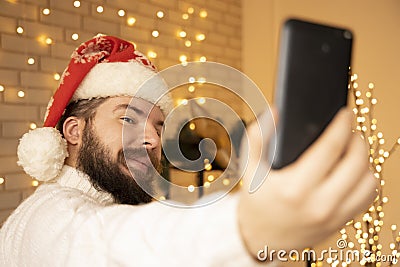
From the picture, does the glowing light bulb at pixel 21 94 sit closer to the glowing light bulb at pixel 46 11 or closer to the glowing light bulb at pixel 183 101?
the glowing light bulb at pixel 46 11

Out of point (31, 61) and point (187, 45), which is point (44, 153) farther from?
point (187, 45)

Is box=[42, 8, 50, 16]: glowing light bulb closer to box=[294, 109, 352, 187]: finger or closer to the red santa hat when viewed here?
the red santa hat

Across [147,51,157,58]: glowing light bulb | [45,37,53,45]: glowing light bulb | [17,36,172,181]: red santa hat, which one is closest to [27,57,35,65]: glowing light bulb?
[45,37,53,45]: glowing light bulb

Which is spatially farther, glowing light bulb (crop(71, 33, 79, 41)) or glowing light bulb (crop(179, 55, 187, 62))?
glowing light bulb (crop(179, 55, 187, 62))

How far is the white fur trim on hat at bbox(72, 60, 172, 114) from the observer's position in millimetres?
1383

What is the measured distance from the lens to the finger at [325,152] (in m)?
0.43

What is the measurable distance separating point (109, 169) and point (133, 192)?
10cm

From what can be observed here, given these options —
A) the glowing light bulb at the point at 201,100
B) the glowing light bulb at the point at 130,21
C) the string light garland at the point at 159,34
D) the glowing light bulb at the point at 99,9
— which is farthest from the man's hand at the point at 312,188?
the glowing light bulb at the point at 201,100

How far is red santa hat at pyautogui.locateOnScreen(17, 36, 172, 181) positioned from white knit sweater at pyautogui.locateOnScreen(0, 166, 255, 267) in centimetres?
9

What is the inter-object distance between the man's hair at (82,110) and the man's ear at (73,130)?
18mm

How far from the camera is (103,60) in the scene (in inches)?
58.2

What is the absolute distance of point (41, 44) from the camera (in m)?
2.48

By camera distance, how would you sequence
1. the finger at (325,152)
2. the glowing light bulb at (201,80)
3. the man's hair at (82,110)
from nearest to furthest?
the finger at (325,152) → the man's hair at (82,110) → the glowing light bulb at (201,80)

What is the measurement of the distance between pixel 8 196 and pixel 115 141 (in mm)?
1280
